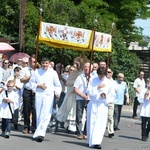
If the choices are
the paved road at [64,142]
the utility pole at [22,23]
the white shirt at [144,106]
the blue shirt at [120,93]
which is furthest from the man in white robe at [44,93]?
the utility pole at [22,23]

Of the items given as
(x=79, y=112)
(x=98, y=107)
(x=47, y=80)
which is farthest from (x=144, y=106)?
(x=47, y=80)

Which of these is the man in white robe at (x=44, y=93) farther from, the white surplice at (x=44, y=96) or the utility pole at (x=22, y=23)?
the utility pole at (x=22, y=23)

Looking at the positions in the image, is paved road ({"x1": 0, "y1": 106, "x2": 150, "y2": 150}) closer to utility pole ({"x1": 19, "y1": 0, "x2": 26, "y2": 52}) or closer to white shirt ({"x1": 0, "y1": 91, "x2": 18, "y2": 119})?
white shirt ({"x1": 0, "y1": 91, "x2": 18, "y2": 119})

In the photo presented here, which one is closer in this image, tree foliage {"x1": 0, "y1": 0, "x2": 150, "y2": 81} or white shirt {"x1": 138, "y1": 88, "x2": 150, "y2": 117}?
white shirt {"x1": 138, "y1": 88, "x2": 150, "y2": 117}

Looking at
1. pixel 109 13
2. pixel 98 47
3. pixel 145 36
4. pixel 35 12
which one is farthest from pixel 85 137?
pixel 145 36

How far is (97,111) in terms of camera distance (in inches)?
460

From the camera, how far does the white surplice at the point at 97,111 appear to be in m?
11.6

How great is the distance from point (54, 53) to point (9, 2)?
5.32 meters

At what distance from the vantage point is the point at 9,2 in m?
31.2

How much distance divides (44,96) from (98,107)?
130 centimetres

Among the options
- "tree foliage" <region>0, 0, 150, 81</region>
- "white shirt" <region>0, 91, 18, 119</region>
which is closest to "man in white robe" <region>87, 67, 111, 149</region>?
"white shirt" <region>0, 91, 18, 119</region>

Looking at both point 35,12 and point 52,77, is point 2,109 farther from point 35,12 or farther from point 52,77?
point 35,12

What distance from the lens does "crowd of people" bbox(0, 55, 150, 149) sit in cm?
1170

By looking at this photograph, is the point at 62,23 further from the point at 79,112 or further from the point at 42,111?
the point at 42,111
